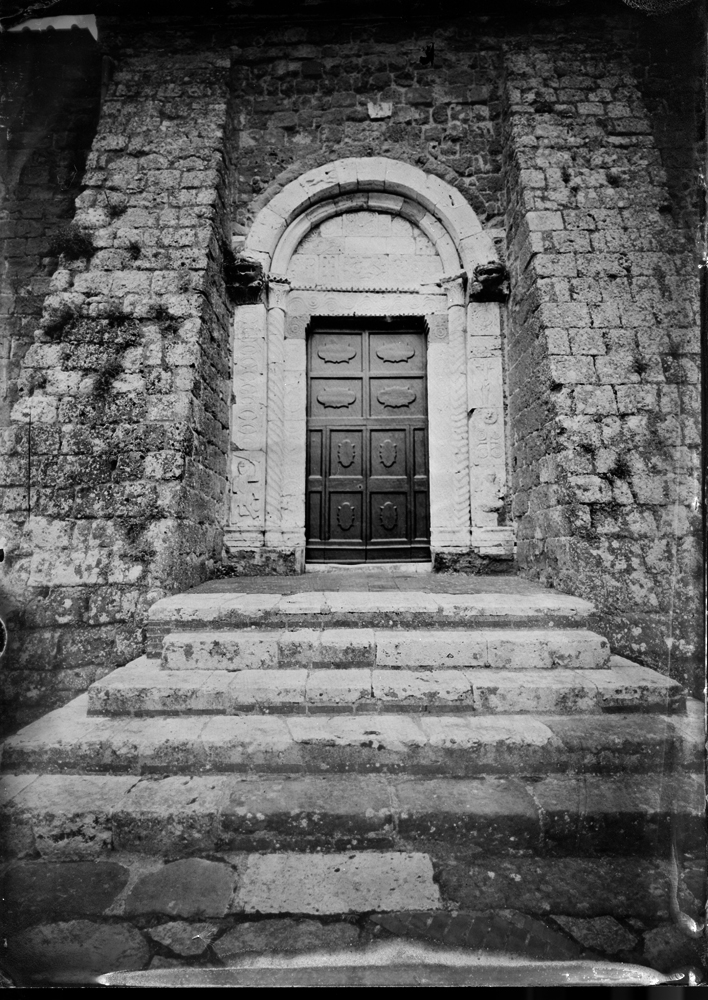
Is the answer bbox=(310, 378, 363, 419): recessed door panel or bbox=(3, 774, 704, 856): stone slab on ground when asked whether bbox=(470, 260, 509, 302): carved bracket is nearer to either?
bbox=(310, 378, 363, 419): recessed door panel

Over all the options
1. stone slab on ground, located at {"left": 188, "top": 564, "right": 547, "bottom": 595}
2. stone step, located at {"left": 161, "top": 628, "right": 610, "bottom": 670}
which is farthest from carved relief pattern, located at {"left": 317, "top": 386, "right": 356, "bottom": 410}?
stone step, located at {"left": 161, "top": 628, "right": 610, "bottom": 670}

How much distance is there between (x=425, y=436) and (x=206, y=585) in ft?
8.11

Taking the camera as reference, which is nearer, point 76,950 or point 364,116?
point 76,950

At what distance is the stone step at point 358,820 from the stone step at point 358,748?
0.42 feet

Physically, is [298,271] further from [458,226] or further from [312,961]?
[312,961]

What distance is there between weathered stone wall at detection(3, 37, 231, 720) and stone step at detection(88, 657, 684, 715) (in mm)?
580

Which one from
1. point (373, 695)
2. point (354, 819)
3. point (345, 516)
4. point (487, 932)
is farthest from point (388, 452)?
point (487, 932)

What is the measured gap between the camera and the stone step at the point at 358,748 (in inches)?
78.9

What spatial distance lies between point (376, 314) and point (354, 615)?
3100 mm

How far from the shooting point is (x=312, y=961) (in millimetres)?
1315

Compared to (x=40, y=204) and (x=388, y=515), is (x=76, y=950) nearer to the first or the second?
(x=388, y=515)

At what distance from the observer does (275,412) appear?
14.2 feet

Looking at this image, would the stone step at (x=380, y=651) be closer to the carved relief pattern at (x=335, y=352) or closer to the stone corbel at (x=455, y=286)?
the carved relief pattern at (x=335, y=352)
